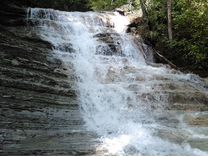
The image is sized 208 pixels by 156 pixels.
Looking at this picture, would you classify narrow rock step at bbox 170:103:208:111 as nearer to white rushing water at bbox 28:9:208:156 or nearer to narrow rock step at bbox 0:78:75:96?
white rushing water at bbox 28:9:208:156

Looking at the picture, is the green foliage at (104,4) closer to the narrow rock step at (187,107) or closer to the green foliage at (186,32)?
the green foliage at (186,32)

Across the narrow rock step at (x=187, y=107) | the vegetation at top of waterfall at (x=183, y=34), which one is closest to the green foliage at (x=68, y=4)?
the vegetation at top of waterfall at (x=183, y=34)

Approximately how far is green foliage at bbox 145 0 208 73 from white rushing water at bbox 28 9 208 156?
4.79 ft

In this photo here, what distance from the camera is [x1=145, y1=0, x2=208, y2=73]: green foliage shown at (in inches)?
623

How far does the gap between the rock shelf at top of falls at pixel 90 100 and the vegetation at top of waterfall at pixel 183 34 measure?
1.42 meters

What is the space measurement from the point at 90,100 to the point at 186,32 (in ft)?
25.3

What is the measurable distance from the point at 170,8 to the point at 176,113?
7.21 m

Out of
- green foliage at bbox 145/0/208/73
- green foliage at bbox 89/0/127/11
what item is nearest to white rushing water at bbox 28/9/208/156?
green foliage at bbox 145/0/208/73

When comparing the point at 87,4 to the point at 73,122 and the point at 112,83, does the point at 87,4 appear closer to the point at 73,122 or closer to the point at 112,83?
the point at 112,83

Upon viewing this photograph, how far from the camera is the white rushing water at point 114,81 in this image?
8445mm

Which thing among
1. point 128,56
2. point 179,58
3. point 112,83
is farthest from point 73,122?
point 179,58

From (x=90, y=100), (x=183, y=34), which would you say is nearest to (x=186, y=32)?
(x=183, y=34)

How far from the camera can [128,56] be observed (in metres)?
15.7

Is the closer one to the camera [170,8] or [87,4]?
[170,8]
